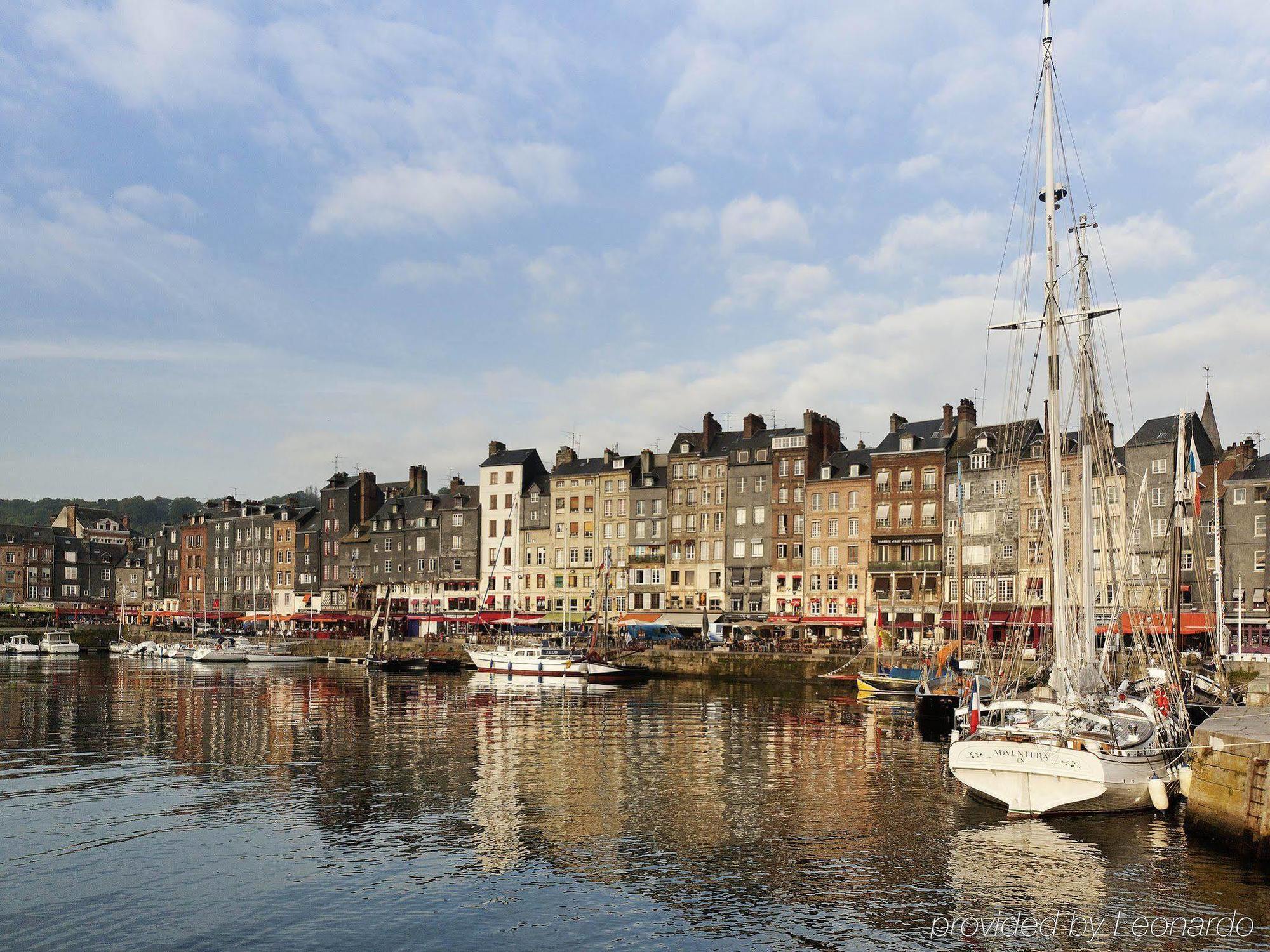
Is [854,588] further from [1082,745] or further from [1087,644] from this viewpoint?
[1082,745]

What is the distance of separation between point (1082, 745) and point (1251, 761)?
477cm

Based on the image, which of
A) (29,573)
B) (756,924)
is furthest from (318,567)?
(756,924)

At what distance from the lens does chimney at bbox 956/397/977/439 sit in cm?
8761

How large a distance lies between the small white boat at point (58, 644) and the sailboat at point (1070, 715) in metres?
112

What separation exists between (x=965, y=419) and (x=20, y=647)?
9963 cm

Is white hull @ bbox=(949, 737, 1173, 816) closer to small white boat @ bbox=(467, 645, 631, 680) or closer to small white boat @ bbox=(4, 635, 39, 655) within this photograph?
small white boat @ bbox=(467, 645, 631, 680)

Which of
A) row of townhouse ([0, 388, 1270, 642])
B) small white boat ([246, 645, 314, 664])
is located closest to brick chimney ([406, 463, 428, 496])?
row of townhouse ([0, 388, 1270, 642])

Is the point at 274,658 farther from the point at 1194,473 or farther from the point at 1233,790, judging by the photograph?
the point at 1233,790

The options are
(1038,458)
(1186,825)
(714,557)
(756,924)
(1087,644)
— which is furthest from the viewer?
(714,557)

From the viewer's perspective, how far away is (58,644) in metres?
123

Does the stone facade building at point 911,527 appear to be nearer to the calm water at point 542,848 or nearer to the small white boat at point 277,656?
the calm water at point 542,848

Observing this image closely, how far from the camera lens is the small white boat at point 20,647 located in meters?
119

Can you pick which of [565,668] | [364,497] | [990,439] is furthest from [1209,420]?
[364,497]

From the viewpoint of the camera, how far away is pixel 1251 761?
22484mm
